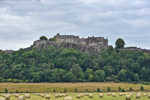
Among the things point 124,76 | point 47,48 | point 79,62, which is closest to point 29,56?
point 47,48

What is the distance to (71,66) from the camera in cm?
13488

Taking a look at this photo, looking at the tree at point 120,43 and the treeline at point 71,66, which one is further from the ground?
the tree at point 120,43

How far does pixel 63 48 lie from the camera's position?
513 feet

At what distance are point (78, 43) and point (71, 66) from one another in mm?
38841

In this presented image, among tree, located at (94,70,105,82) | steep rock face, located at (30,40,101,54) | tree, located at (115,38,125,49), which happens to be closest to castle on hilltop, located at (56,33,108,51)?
steep rock face, located at (30,40,101,54)

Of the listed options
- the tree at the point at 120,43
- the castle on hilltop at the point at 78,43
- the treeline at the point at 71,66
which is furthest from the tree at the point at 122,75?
the tree at the point at 120,43

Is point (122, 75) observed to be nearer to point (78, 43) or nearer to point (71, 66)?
point (71, 66)

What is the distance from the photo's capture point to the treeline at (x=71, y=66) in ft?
391

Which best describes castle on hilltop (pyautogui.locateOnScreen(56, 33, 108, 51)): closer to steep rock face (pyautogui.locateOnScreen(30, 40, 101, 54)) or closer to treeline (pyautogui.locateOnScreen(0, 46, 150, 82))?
steep rock face (pyautogui.locateOnScreen(30, 40, 101, 54))

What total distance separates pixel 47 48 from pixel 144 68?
2136 inches

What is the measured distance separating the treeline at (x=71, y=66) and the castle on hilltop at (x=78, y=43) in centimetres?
833

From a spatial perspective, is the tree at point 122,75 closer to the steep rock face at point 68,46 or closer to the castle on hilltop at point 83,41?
the steep rock face at point 68,46

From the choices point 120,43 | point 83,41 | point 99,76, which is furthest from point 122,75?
point 120,43

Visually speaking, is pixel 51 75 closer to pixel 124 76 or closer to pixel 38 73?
pixel 38 73
